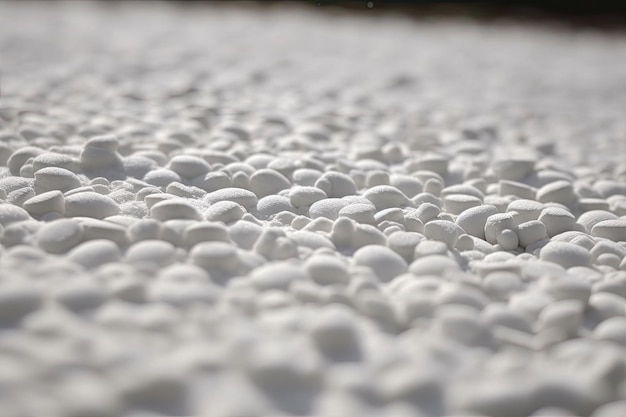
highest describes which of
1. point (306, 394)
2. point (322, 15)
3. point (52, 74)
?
point (322, 15)

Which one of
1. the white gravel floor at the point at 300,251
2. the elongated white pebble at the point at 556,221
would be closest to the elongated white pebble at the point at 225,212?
the white gravel floor at the point at 300,251

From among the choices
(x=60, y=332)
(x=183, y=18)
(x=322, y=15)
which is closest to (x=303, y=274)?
(x=60, y=332)

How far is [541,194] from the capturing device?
1.09 m

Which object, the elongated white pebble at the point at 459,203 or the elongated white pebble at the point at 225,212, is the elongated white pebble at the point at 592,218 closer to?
the elongated white pebble at the point at 459,203

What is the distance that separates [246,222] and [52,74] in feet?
3.80

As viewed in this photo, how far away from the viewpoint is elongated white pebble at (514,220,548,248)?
92cm

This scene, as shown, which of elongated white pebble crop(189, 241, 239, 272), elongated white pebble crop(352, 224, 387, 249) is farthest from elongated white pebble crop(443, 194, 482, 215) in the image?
elongated white pebble crop(189, 241, 239, 272)

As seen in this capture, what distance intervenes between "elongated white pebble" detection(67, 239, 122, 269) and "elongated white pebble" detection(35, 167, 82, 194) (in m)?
0.23

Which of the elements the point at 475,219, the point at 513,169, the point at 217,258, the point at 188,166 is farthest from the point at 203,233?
the point at 513,169

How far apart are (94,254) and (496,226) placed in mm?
561

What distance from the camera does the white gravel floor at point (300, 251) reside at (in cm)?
57

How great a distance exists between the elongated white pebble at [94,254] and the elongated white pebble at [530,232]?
57 centimetres

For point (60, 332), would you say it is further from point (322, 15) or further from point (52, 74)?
point (322, 15)

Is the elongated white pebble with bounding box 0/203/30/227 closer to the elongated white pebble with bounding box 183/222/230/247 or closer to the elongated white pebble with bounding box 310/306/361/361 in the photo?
the elongated white pebble with bounding box 183/222/230/247
